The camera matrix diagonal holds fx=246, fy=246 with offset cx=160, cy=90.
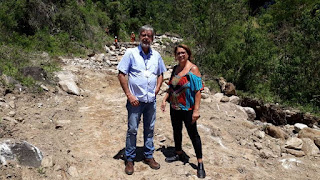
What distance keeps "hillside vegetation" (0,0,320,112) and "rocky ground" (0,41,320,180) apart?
143cm

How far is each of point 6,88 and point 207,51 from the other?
A: 7.09m

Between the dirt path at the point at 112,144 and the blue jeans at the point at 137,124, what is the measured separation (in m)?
0.28

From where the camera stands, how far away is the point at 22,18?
32.7 ft

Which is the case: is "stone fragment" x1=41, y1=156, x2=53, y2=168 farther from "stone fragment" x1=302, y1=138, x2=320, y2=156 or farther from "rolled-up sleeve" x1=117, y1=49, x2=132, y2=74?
"stone fragment" x1=302, y1=138, x2=320, y2=156

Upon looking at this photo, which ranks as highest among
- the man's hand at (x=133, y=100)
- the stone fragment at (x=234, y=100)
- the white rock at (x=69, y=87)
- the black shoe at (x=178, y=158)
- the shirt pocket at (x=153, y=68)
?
the shirt pocket at (x=153, y=68)

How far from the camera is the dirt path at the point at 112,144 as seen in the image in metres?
2.90

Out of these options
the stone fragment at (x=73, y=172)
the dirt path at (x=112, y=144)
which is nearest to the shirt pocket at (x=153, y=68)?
the dirt path at (x=112, y=144)

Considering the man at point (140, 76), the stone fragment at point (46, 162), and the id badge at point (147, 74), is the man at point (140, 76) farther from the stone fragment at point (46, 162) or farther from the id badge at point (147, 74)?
the stone fragment at point (46, 162)

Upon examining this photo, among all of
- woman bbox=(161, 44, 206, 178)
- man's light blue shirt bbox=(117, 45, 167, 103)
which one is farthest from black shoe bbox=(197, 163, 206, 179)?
man's light blue shirt bbox=(117, 45, 167, 103)

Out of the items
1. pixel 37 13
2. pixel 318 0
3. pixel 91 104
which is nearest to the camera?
pixel 91 104

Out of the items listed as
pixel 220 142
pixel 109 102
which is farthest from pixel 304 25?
pixel 109 102

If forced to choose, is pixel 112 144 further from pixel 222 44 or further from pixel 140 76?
pixel 222 44

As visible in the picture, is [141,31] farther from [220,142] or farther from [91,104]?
[91,104]

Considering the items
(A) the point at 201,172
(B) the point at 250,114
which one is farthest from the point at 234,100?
(A) the point at 201,172
